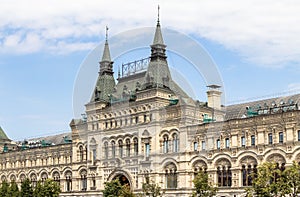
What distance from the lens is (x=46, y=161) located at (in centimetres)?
11488

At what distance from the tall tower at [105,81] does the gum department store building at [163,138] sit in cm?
18

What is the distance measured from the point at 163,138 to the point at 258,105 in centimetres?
1557

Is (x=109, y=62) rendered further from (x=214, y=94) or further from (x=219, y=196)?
(x=219, y=196)

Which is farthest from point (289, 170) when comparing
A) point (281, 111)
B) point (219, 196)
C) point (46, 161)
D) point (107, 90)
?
point (46, 161)

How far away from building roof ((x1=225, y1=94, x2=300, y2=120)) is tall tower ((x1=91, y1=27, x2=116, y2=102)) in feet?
72.3

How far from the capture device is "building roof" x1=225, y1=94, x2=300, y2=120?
83750 millimetres

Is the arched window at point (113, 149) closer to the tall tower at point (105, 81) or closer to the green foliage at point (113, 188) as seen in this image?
the green foliage at point (113, 188)

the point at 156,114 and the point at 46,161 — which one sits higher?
the point at 156,114

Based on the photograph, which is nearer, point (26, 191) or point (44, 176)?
point (26, 191)

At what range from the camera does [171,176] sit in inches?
3455

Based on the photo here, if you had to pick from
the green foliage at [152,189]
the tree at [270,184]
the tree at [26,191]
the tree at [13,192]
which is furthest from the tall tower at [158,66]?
the tree at [13,192]

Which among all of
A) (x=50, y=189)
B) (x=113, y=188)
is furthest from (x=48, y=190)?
(x=113, y=188)

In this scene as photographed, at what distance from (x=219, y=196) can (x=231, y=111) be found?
16.6 meters

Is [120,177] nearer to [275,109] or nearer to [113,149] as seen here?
[113,149]
